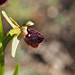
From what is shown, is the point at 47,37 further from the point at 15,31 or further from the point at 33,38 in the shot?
the point at 15,31

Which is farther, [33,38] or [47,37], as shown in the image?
[47,37]

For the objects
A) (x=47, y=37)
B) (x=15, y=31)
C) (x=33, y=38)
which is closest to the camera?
(x=15, y=31)

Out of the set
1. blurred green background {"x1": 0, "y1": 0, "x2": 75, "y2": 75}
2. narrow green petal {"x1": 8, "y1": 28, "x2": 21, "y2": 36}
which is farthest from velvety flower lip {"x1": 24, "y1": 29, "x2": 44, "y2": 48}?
blurred green background {"x1": 0, "y1": 0, "x2": 75, "y2": 75}

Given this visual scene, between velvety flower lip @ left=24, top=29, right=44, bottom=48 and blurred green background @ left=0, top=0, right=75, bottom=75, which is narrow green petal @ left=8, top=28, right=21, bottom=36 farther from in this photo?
blurred green background @ left=0, top=0, right=75, bottom=75

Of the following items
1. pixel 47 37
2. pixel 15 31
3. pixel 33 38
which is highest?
pixel 15 31

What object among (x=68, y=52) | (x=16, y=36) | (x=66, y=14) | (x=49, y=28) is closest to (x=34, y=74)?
(x=68, y=52)

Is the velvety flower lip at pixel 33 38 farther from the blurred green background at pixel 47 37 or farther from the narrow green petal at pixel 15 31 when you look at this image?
the blurred green background at pixel 47 37

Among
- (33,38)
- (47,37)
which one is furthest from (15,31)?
(47,37)

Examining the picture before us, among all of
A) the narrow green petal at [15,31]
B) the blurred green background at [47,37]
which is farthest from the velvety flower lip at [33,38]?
the blurred green background at [47,37]
